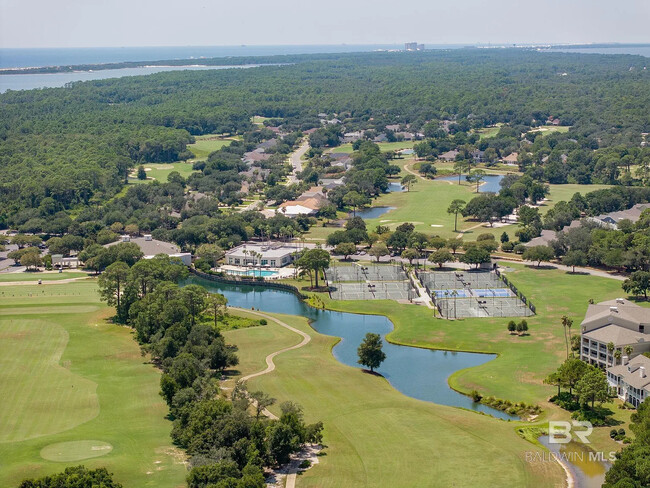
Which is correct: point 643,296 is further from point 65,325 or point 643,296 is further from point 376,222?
point 65,325

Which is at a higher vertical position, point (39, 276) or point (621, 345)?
point (621, 345)

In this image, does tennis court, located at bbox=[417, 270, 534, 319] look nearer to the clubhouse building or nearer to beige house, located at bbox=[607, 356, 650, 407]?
the clubhouse building

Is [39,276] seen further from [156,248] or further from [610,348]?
[610,348]

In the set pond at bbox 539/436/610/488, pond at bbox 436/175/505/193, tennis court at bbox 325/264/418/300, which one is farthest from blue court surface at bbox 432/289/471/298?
pond at bbox 436/175/505/193

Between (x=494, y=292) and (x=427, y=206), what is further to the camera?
(x=427, y=206)

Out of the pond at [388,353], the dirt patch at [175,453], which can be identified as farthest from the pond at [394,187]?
the dirt patch at [175,453]

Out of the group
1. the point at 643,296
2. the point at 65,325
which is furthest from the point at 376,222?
the point at 65,325

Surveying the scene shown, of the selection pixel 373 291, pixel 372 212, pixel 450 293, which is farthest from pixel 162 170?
pixel 450 293

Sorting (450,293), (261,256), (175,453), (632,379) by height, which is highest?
(632,379)
